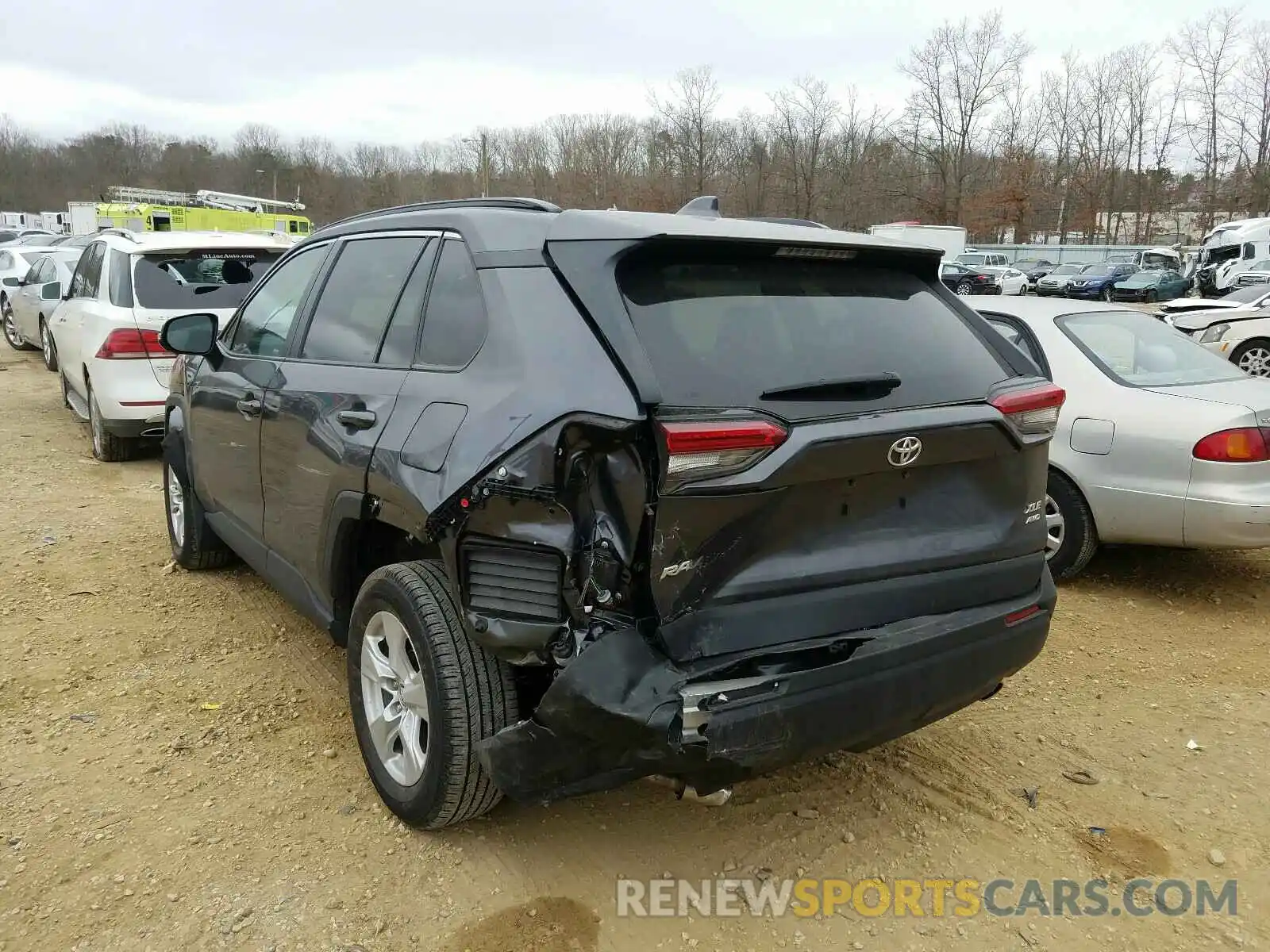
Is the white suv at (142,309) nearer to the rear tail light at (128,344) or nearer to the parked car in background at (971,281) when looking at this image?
the rear tail light at (128,344)

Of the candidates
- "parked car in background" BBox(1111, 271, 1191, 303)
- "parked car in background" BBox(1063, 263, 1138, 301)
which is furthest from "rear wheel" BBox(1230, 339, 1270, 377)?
"parked car in background" BBox(1063, 263, 1138, 301)

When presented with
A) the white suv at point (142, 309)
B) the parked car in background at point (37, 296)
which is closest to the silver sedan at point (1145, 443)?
the white suv at point (142, 309)

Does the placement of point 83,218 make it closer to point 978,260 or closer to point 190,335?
point 978,260

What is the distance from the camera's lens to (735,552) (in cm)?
226

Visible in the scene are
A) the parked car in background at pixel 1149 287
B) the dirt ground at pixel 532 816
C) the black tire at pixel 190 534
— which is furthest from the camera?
the parked car in background at pixel 1149 287

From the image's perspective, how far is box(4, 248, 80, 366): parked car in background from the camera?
12.7m

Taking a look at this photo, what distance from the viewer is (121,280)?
23.8 feet

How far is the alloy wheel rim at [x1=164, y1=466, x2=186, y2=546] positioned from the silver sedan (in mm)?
4339

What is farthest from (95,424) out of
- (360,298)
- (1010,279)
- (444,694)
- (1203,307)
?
(1010,279)

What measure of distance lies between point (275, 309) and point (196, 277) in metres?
4.02

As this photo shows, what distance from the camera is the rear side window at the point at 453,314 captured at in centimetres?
263

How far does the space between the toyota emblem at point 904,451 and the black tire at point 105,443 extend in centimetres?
683

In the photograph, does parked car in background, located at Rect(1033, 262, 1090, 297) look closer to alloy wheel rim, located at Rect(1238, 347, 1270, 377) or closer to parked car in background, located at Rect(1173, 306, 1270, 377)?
parked car in background, located at Rect(1173, 306, 1270, 377)

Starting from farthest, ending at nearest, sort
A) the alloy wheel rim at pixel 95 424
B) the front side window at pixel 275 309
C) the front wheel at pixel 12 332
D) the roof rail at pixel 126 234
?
the front wheel at pixel 12 332 → the roof rail at pixel 126 234 → the alloy wheel rim at pixel 95 424 → the front side window at pixel 275 309
